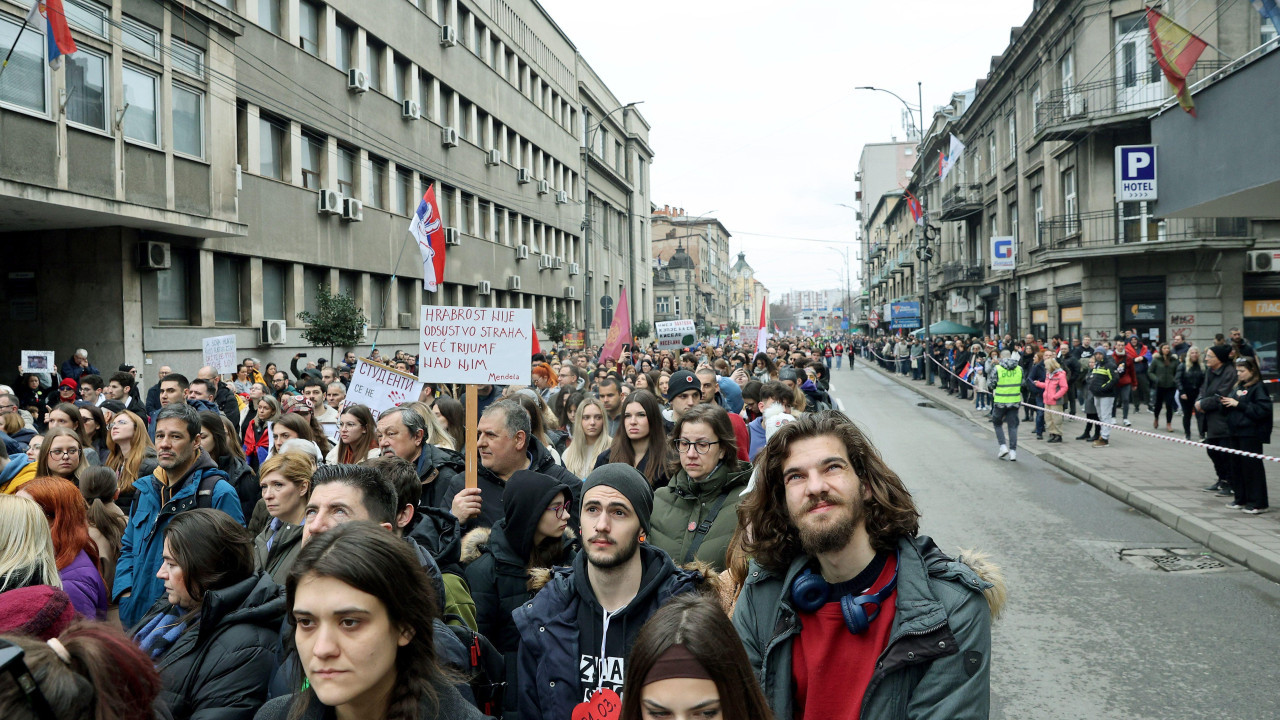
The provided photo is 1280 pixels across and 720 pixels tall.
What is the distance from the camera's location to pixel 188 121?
18469 mm

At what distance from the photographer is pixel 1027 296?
34.6m

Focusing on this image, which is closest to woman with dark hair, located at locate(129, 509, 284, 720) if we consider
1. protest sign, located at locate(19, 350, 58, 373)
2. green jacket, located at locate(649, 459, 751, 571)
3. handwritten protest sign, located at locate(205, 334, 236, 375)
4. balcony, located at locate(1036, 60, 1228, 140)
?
green jacket, located at locate(649, 459, 751, 571)

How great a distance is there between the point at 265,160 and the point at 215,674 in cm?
2159

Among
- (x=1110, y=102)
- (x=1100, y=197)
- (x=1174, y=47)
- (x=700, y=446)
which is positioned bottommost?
(x=700, y=446)

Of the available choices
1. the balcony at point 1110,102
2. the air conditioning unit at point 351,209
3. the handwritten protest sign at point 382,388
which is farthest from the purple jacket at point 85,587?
the balcony at point 1110,102

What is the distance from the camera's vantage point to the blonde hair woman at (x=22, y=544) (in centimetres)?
369

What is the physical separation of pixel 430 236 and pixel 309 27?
37.4 ft

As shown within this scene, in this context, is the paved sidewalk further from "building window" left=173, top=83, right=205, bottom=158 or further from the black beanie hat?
"building window" left=173, top=83, right=205, bottom=158

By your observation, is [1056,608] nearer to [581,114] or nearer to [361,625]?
[361,625]

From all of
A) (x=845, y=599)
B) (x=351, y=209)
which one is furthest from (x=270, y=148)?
(x=845, y=599)

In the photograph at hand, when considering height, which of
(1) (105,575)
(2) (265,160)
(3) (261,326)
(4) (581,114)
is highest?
(4) (581,114)

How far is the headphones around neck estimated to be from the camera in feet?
8.47

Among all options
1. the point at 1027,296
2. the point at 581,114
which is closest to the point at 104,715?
the point at 1027,296

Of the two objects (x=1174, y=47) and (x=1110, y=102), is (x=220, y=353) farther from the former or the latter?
(x=1110, y=102)
